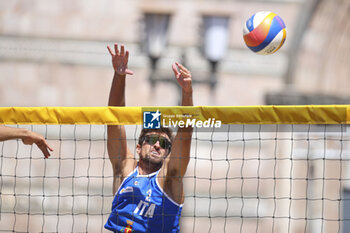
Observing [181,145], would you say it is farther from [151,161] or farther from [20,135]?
[20,135]

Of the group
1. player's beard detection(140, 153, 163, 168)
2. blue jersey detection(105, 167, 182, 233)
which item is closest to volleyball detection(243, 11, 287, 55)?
player's beard detection(140, 153, 163, 168)

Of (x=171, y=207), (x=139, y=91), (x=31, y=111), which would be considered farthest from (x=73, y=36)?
(x=171, y=207)

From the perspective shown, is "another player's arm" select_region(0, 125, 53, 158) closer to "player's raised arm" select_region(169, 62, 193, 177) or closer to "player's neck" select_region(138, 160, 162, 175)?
"player's neck" select_region(138, 160, 162, 175)

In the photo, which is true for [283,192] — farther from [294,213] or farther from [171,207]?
[171,207]

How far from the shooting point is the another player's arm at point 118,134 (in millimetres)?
5281

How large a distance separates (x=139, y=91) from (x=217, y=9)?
1776 millimetres

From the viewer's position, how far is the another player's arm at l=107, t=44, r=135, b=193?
528 cm

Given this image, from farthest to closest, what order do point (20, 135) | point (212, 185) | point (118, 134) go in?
point (212, 185)
point (118, 134)
point (20, 135)

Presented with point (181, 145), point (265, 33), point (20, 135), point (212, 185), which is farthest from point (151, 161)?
point (212, 185)

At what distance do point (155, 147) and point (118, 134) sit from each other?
53 cm

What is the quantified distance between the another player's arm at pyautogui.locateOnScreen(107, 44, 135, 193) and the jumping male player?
0.04 m

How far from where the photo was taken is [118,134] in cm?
550

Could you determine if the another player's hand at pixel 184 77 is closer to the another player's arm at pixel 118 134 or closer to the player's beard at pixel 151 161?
the another player's arm at pixel 118 134

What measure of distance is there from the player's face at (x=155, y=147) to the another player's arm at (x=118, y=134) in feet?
0.76
